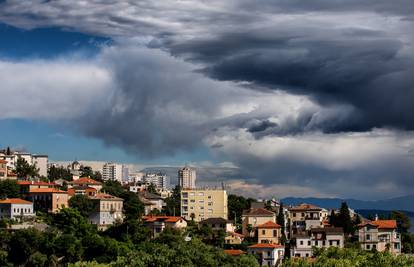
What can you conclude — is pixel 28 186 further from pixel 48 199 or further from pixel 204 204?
pixel 204 204

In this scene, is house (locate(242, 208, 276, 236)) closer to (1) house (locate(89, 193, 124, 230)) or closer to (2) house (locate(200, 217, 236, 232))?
(2) house (locate(200, 217, 236, 232))

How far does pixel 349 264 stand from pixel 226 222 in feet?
115

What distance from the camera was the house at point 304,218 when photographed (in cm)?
9231

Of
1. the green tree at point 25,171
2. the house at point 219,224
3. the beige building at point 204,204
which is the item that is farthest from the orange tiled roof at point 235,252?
the green tree at point 25,171

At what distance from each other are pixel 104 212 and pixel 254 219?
17985 millimetres

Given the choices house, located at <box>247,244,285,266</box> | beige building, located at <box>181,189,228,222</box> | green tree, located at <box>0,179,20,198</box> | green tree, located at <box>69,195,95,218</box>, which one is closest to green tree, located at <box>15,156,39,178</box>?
green tree, located at <box>0,179,20,198</box>

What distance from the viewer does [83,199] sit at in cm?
8869

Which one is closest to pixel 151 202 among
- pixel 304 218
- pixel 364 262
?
pixel 304 218

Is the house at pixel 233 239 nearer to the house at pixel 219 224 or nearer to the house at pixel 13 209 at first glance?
the house at pixel 219 224

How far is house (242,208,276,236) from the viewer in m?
90.5

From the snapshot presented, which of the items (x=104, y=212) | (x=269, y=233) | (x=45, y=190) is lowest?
(x=269, y=233)

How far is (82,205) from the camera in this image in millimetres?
87812

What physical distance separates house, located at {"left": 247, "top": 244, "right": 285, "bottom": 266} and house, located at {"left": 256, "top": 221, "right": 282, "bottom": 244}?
3.98 metres

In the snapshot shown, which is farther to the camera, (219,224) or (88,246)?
(219,224)
